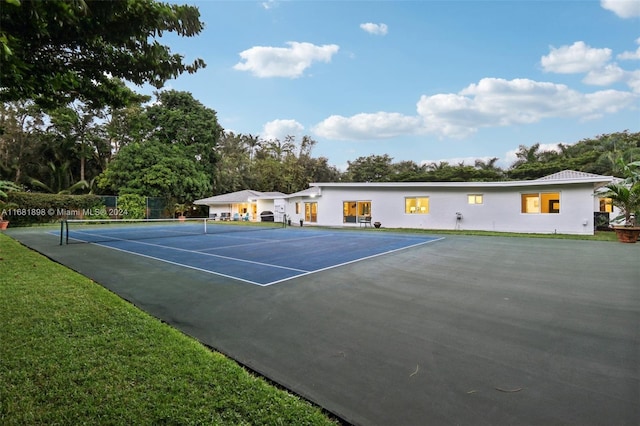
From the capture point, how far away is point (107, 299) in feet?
14.9

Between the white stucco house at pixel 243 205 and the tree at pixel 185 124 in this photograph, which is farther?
the tree at pixel 185 124

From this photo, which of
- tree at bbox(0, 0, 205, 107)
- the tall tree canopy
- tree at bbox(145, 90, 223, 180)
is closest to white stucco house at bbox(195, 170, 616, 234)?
the tall tree canopy

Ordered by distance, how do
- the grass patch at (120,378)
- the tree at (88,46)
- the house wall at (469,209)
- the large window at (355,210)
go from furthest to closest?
the large window at (355,210) < the house wall at (469,209) < the tree at (88,46) < the grass patch at (120,378)

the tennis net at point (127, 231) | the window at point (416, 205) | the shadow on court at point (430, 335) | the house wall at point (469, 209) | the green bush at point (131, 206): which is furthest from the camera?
the green bush at point (131, 206)

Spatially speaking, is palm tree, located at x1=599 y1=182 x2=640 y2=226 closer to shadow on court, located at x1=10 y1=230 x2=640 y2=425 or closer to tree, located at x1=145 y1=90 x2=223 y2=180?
shadow on court, located at x1=10 y1=230 x2=640 y2=425

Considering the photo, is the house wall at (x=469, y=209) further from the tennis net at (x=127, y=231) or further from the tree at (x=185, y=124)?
the tree at (x=185, y=124)

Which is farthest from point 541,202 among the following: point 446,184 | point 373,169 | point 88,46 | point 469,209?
point 373,169

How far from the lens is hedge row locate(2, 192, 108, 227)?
23.2 metres

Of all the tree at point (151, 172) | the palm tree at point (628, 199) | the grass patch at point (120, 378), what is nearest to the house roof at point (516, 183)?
the palm tree at point (628, 199)

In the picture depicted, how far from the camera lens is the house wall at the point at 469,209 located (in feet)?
54.3

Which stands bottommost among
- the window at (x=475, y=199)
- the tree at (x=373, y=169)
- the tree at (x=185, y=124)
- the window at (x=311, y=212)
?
the window at (x=311, y=212)

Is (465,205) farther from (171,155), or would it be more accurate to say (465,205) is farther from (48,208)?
(48,208)

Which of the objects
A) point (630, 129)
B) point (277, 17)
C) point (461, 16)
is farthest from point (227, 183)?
point (630, 129)

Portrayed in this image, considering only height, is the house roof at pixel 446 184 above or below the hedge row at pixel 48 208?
above
